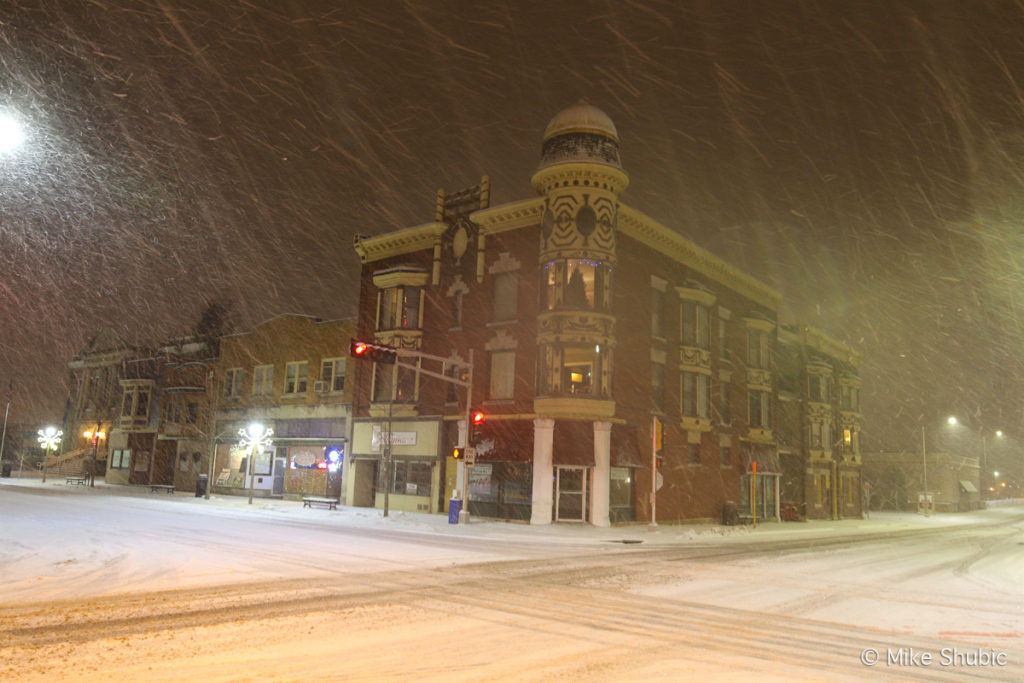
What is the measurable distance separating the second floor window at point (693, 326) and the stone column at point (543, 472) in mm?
10459

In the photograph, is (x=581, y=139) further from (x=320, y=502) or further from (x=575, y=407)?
(x=320, y=502)

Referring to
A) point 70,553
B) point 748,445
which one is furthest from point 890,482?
point 70,553

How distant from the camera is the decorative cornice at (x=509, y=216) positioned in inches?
1318

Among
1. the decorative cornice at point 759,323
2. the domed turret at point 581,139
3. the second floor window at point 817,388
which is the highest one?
the domed turret at point 581,139

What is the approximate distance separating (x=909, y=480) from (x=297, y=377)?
59.8 m

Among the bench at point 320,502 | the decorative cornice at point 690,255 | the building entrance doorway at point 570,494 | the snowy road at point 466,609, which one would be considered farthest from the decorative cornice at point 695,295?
the bench at point 320,502

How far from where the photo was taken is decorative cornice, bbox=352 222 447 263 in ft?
125

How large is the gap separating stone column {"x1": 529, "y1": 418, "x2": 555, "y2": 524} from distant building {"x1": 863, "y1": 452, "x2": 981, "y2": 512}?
52.5 metres

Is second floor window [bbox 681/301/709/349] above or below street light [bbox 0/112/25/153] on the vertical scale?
above

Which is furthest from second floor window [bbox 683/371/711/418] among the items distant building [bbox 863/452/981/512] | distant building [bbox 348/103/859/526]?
distant building [bbox 863/452/981/512]

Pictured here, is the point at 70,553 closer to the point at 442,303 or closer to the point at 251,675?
the point at 251,675

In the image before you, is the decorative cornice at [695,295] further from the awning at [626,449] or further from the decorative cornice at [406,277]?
the decorative cornice at [406,277]

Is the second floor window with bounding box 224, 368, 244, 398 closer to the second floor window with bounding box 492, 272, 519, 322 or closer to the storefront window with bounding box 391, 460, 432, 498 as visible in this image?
the storefront window with bounding box 391, 460, 432, 498

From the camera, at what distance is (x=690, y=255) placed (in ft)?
128
